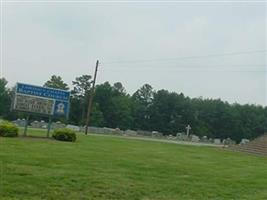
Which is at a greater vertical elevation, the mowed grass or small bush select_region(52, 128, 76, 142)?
small bush select_region(52, 128, 76, 142)

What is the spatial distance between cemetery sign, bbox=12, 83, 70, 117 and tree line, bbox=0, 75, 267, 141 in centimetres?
5996

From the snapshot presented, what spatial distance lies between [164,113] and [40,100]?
73608mm

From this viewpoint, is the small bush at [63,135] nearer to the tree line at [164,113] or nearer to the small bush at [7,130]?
the small bush at [7,130]

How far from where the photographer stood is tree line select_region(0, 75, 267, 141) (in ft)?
313

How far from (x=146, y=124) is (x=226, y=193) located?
89362mm

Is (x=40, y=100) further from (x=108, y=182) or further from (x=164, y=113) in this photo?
(x=164, y=113)

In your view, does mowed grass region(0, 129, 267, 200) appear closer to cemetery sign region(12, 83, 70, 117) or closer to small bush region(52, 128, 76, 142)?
small bush region(52, 128, 76, 142)

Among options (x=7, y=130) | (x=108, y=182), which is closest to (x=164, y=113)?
(x=7, y=130)

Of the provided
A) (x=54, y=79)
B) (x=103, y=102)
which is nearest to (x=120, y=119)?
(x=103, y=102)

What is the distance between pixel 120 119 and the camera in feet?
316

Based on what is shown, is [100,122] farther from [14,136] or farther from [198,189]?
[198,189]

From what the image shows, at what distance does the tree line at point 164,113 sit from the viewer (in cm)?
9525

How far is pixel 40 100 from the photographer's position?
1149 inches

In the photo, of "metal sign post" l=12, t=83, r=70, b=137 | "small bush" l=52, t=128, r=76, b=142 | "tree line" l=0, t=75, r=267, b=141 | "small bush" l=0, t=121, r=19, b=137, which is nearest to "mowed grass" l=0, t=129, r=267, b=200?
"small bush" l=0, t=121, r=19, b=137
